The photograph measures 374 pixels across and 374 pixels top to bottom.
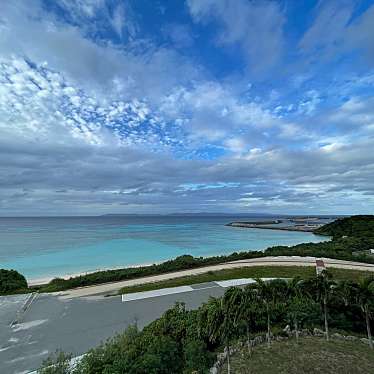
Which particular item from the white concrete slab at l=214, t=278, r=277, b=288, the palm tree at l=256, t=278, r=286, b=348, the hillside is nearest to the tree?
the palm tree at l=256, t=278, r=286, b=348

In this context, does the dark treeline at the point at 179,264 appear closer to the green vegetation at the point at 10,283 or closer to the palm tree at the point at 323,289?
the green vegetation at the point at 10,283

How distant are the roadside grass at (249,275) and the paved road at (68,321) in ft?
6.53

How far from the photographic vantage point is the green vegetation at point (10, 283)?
22297 millimetres

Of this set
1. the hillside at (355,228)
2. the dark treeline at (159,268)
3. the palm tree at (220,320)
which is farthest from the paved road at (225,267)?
the hillside at (355,228)

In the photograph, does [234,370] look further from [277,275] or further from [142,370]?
[277,275]

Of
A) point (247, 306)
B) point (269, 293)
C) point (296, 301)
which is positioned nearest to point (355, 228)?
point (296, 301)

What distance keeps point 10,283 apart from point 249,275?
20.0 m

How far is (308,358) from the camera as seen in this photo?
988cm

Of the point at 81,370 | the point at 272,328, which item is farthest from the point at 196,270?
the point at 81,370

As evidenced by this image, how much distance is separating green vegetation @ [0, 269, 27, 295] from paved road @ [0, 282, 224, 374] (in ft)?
11.0

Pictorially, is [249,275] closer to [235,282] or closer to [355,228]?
[235,282]

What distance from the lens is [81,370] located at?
27.1 feet

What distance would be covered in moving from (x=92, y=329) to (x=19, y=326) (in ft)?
12.9

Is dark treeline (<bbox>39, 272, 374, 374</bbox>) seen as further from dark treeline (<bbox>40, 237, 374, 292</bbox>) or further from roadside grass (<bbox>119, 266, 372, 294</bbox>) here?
dark treeline (<bbox>40, 237, 374, 292</bbox>)
